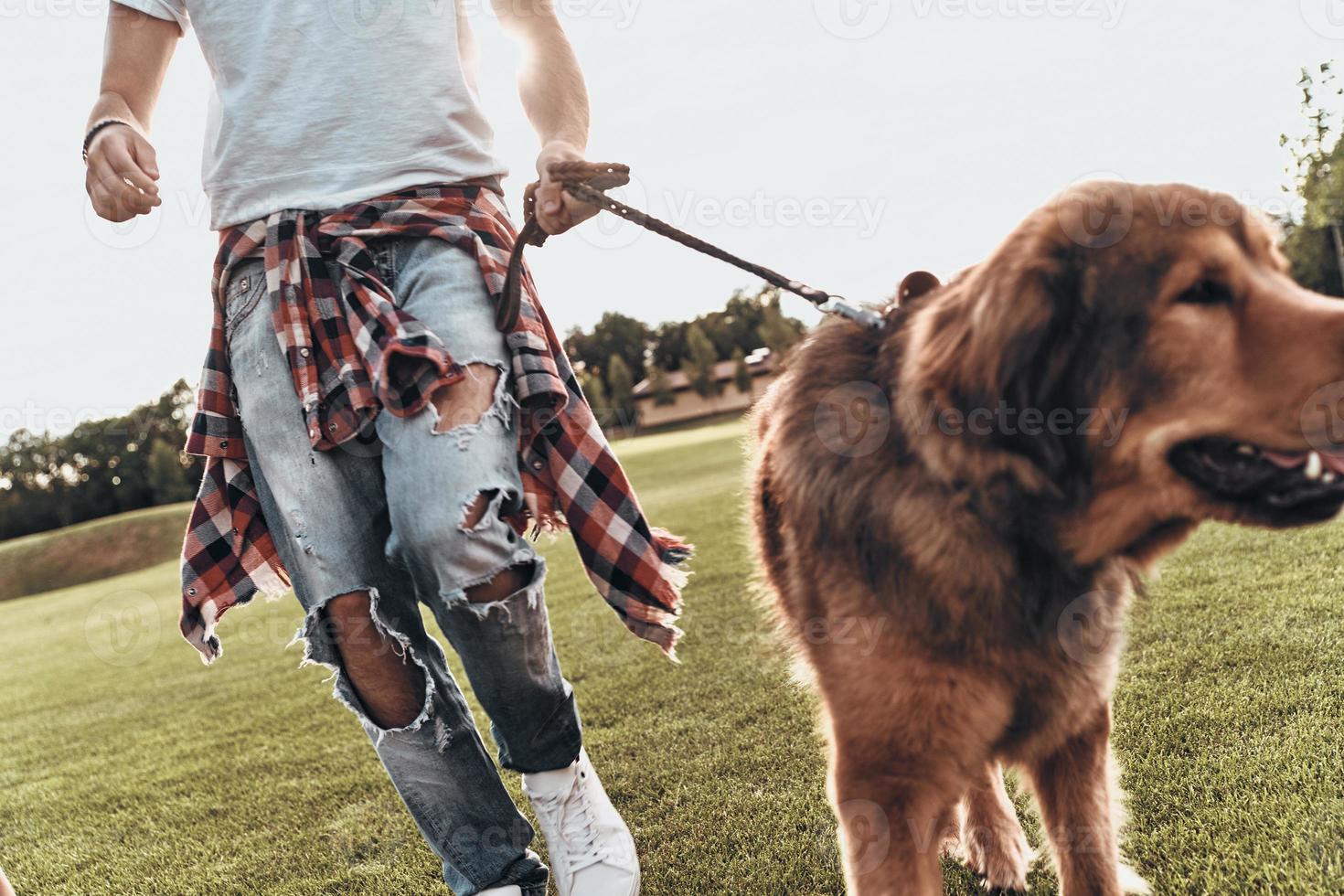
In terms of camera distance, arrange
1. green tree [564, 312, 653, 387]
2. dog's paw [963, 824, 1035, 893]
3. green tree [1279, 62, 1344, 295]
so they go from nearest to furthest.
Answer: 1. dog's paw [963, 824, 1035, 893]
2. green tree [1279, 62, 1344, 295]
3. green tree [564, 312, 653, 387]

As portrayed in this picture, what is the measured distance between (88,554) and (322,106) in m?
35.8

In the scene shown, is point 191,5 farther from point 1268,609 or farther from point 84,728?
point 84,728

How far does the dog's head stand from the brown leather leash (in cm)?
46

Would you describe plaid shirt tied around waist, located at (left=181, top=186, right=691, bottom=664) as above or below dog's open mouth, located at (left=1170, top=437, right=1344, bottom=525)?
above

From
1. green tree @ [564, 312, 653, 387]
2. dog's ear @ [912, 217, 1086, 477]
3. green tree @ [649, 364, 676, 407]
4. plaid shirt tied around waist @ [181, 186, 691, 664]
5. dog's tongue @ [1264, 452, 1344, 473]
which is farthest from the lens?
green tree @ [564, 312, 653, 387]

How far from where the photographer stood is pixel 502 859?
2.47 meters

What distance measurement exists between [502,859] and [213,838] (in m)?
1.98

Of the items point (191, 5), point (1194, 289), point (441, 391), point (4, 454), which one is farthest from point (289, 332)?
point (4, 454)

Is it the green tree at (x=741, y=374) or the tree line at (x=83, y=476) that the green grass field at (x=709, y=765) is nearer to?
the tree line at (x=83, y=476)

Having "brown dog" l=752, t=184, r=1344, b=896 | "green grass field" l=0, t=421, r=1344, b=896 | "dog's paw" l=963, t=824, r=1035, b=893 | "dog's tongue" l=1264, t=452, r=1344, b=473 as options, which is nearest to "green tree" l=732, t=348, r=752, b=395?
"green grass field" l=0, t=421, r=1344, b=896

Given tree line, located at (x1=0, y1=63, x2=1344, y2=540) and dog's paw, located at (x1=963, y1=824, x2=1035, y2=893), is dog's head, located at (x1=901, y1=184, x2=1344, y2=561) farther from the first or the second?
tree line, located at (x1=0, y1=63, x2=1344, y2=540)

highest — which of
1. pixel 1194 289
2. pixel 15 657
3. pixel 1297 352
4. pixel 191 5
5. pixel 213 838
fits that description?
pixel 191 5

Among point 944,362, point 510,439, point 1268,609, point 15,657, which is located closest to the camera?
point 944,362

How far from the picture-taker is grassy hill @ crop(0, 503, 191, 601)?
31875 mm
